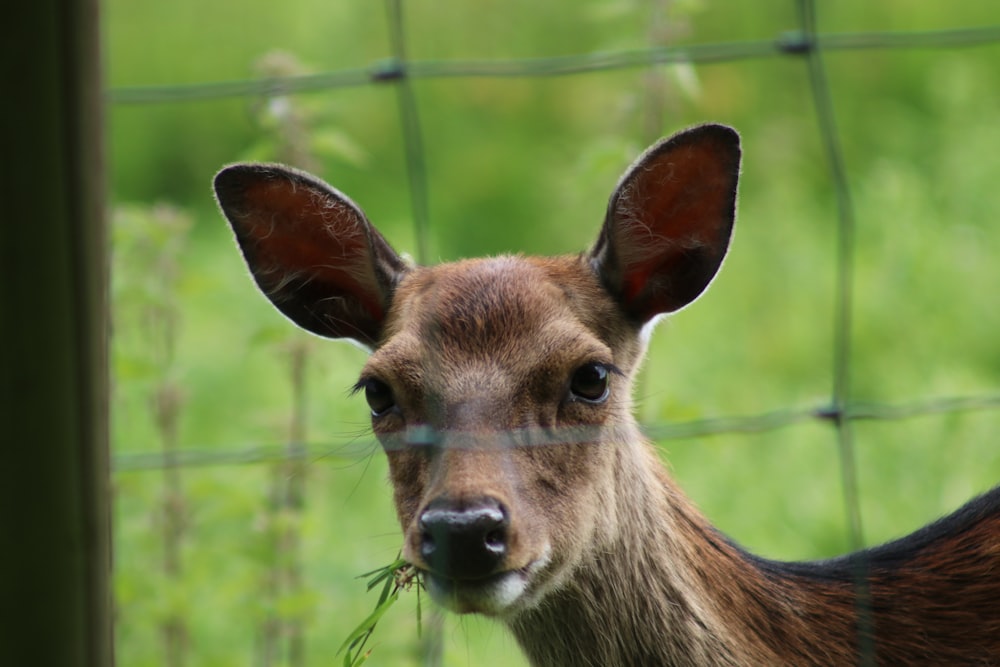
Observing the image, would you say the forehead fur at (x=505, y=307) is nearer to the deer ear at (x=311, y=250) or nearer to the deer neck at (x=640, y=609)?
the deer ear at (x=311, y=250)

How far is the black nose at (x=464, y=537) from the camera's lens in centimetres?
304

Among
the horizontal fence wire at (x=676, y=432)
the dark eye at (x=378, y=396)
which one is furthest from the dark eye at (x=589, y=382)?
the dark eye at (x=378, y=396)

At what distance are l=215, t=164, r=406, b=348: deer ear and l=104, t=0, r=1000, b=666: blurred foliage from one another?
1.34ft

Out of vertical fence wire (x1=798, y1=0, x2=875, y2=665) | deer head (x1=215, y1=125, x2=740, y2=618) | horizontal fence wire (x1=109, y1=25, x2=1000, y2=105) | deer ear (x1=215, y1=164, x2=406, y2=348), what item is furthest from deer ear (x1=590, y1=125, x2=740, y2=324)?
deer ear (x1=215, y1=164, x2=406, y2=348)

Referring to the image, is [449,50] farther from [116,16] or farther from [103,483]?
[103,483]

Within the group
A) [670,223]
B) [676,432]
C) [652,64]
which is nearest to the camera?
[670,223]

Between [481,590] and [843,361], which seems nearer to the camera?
[481,590]

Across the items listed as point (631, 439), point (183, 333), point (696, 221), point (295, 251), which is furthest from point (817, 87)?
point (183, 333)

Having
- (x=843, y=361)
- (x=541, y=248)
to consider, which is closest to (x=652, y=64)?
(x=843, y=361)

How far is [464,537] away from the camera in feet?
9.98

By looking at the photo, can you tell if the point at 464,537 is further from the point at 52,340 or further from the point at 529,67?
the point at 529,67

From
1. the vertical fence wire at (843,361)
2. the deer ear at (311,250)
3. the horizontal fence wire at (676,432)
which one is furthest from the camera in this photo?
the deer ear at (311,250)

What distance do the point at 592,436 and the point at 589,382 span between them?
14 cm

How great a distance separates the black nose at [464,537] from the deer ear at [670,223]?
910 millimetres
